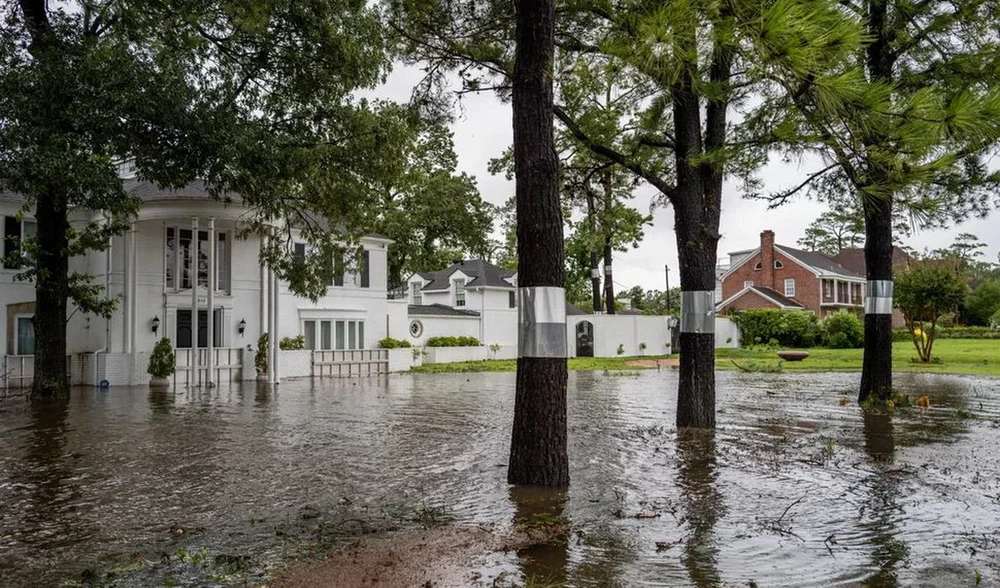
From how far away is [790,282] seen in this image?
5134 cm

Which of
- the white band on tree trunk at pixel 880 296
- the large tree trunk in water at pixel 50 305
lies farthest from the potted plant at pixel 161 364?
the white band on tree trunk at pixel 880 296

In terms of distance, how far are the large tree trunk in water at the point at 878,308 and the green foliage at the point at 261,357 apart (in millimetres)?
16962

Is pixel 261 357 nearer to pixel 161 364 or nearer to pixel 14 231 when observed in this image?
pixel 161 364

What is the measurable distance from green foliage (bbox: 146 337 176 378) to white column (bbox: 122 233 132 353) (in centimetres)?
114

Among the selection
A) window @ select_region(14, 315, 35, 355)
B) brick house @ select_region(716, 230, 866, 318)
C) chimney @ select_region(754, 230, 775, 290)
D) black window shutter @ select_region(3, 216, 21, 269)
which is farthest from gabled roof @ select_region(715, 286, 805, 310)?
black window shutter @ select_region(3, 216, 21, 269)

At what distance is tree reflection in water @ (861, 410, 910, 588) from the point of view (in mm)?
4059

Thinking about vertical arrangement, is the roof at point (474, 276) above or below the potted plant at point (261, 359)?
above

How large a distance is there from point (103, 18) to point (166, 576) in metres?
A: 14.7

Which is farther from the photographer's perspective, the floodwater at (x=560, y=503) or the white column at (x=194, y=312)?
the white column at (x=194, y=312)

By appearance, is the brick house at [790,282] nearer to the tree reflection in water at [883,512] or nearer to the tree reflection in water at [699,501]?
the tree reflection in water at [883,512]

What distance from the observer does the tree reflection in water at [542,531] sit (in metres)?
4.00

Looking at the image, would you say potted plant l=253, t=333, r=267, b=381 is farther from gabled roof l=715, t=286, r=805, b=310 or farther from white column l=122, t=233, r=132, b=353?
gabled roof l=715, t=286, r=805, b=310

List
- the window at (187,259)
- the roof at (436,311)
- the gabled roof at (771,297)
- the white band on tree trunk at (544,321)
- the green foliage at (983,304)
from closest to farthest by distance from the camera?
the white band on tree trunk at (544,321)
the window at (187,259)
the roof at (436,311)
the green foliage at (983,304)
the gabled roof at (771,297)

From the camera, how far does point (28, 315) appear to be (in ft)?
65.4
